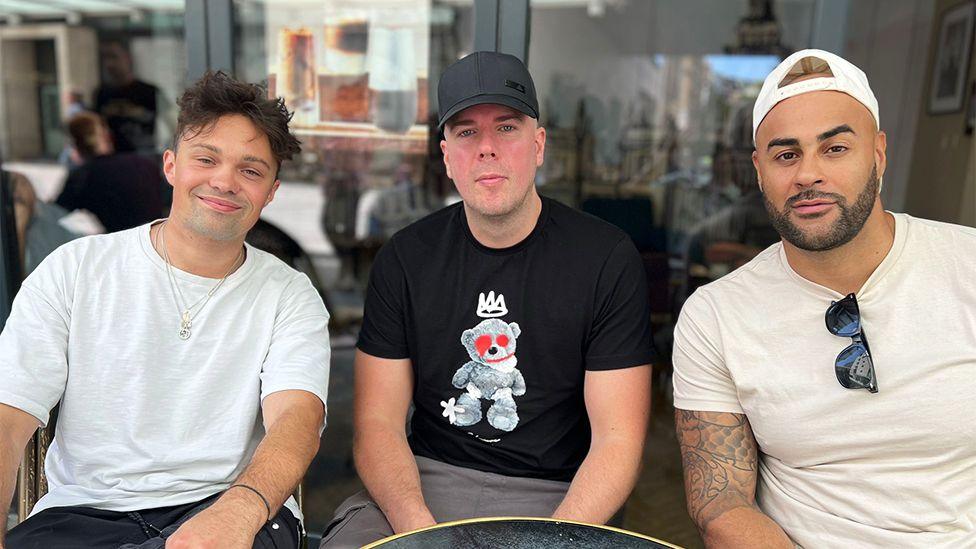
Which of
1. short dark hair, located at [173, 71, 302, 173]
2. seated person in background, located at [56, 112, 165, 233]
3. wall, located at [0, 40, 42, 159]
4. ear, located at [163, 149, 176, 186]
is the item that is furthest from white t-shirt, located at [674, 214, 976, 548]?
wall, located at [0, 40, 42, 159]

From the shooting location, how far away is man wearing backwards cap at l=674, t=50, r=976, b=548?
1348 millimetres

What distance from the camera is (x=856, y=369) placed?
1366 millimetres

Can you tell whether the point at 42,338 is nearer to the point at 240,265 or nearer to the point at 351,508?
the point at 240,265

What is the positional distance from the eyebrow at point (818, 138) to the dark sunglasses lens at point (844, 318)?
1.08ft

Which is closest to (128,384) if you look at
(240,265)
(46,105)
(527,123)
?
(240,265)

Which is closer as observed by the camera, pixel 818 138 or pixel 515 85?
pixel 818 138

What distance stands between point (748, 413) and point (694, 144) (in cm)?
628

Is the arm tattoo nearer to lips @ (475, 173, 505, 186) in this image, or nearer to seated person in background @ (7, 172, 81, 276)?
lips @ (475, 173, 505, 186)

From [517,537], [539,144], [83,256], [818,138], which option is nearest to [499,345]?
[539,144]

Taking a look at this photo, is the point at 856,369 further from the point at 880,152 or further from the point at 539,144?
the point at 539,144

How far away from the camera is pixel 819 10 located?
182 centimetres

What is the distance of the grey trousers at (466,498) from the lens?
1.66 metres

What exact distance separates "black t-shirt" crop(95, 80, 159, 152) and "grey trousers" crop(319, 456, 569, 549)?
17.7 feet

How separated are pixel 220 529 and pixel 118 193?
3.31m
